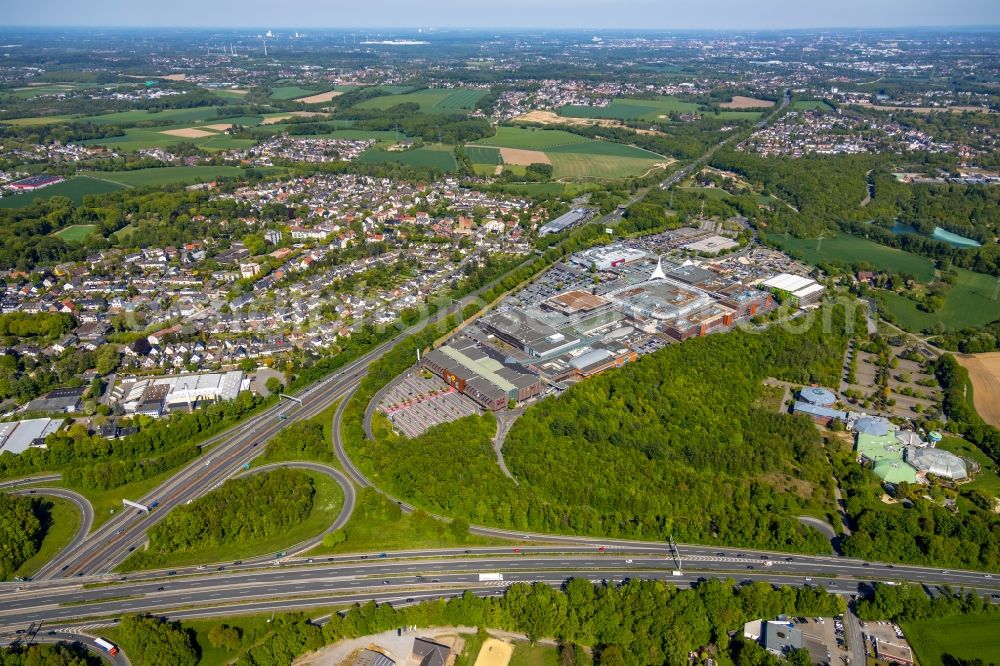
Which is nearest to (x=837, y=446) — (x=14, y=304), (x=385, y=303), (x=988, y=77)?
(x=385, y=303)

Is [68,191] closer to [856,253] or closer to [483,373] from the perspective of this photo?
→ [483,373]

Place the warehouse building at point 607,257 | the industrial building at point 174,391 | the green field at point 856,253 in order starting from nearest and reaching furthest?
the industrial building at point 174,391
the warehouse building at point 607,257
the green field at point 856,253

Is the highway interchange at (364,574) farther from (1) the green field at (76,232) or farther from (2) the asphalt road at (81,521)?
(1) the green field at (76,232)

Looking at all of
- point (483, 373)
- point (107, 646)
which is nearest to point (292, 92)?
point (483, 373)

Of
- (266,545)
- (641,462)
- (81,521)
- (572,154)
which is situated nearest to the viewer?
(266,545)

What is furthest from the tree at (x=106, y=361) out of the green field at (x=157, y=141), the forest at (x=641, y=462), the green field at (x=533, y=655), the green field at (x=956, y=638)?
the green field at (x=157, y=141)

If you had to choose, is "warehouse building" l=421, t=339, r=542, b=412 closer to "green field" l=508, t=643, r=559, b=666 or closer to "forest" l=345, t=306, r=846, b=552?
"forest" l=345, t=306, r=846, b=552

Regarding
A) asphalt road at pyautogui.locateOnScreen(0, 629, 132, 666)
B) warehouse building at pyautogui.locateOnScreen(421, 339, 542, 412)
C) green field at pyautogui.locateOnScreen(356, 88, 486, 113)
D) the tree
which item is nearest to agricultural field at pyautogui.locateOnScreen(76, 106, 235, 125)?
green field at pyautogui.locateOnScreen(356, 88, 486, 113)

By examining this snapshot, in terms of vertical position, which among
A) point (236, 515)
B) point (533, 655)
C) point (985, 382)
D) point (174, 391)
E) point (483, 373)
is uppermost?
point (483, 373)
